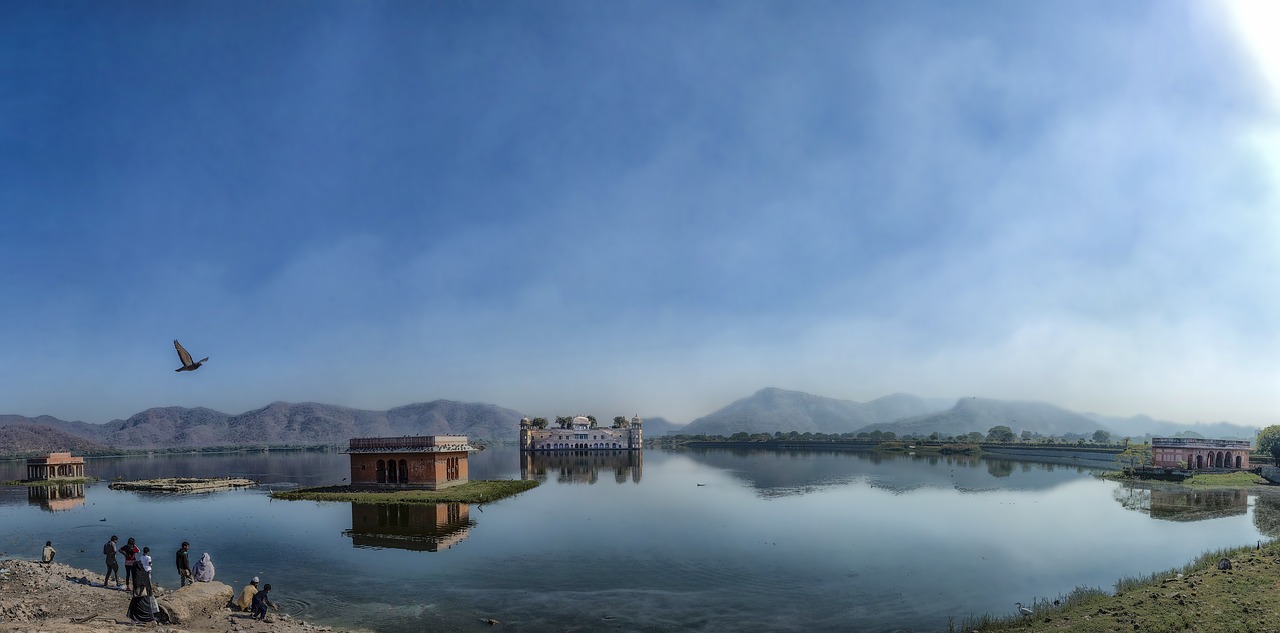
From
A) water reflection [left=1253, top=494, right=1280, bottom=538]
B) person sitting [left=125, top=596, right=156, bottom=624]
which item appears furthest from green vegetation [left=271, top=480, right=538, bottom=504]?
water reflection [left=1253, top=494, right=1280, bottom=538]

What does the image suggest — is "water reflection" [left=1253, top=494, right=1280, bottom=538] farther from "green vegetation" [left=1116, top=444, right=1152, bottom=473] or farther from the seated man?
the seated man

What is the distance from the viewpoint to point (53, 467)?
3529 inches

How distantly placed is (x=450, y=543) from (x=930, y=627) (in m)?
24.4

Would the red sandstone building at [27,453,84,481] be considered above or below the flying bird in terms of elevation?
below

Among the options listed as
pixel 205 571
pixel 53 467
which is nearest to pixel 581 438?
pixel 53 467

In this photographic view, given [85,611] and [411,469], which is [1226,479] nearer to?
[411,469]

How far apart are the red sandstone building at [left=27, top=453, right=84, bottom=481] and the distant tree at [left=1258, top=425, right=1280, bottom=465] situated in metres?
157

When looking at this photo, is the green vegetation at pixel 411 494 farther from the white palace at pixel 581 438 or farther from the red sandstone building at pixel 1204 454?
the white palace at pixel 581 438

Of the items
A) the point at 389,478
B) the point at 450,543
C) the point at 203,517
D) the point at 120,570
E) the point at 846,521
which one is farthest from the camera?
the point at 389,478

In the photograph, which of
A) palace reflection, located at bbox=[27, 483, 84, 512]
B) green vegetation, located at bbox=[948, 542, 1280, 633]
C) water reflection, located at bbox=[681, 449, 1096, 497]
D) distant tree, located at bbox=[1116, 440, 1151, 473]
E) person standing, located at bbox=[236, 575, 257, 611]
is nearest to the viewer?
green vegetation, located at bbox=[948, 542, 1280, 633]

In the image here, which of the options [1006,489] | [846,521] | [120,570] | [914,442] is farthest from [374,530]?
[914,442]

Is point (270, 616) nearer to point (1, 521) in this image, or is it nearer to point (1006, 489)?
point (1, 521)

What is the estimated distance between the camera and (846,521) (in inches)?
1761

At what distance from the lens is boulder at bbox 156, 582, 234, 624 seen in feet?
68.9
